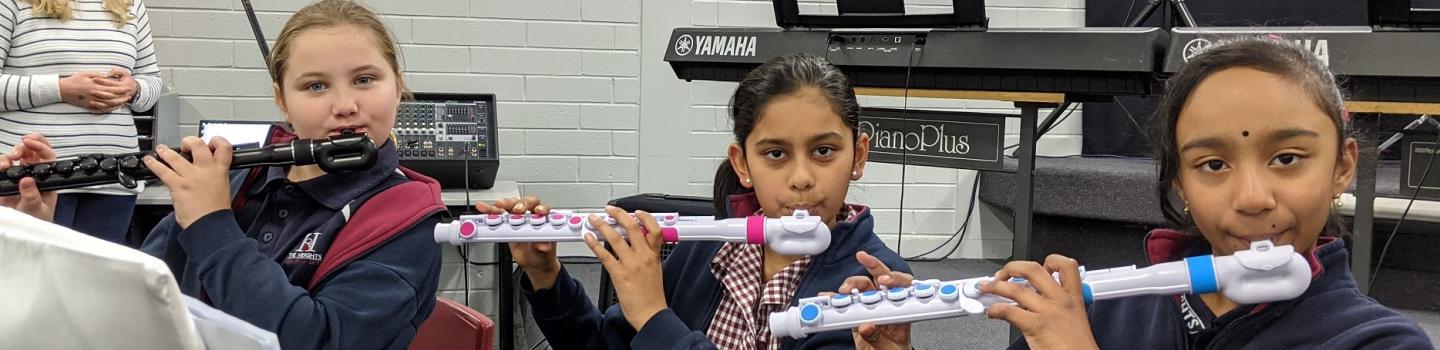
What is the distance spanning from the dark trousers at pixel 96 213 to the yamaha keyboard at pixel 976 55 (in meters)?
1.53

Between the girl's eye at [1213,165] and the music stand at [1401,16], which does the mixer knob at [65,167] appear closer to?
the girl's eye at [1213,165]

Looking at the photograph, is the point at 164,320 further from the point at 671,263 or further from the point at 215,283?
the point at 671,263

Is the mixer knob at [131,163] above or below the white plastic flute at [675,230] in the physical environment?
above

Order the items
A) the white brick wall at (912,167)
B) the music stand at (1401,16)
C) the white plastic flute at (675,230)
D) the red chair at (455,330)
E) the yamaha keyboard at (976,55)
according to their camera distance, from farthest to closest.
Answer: the white brick wall at (912,167) < the yamaha keyboard at (976,55) < the music stand at (1401,16) < the red chair at (455,330) < the white plastic flute at (675,230)

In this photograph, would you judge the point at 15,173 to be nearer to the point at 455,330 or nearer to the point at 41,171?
the point at 41,171

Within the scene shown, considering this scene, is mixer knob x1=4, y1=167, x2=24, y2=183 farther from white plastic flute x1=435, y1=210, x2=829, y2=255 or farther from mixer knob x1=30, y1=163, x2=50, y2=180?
white plastic flute x1=435, y1=210, x2=829, y2=255

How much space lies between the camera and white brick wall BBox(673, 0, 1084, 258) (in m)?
4.54

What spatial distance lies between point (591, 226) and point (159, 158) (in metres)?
0.53

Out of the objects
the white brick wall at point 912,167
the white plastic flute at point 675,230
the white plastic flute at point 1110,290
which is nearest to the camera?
the white plastic flute at point 1110,290

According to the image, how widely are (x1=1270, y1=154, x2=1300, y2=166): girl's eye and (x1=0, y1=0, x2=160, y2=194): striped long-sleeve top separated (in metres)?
2.57

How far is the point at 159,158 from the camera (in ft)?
4.30

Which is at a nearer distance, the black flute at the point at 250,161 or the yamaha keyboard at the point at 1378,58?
the black flute at the point at 250,161

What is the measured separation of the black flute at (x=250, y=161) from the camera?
132 cm

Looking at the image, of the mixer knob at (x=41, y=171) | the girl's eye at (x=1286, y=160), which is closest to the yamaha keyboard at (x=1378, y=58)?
the girl's eye at (x=1286, y=160)
